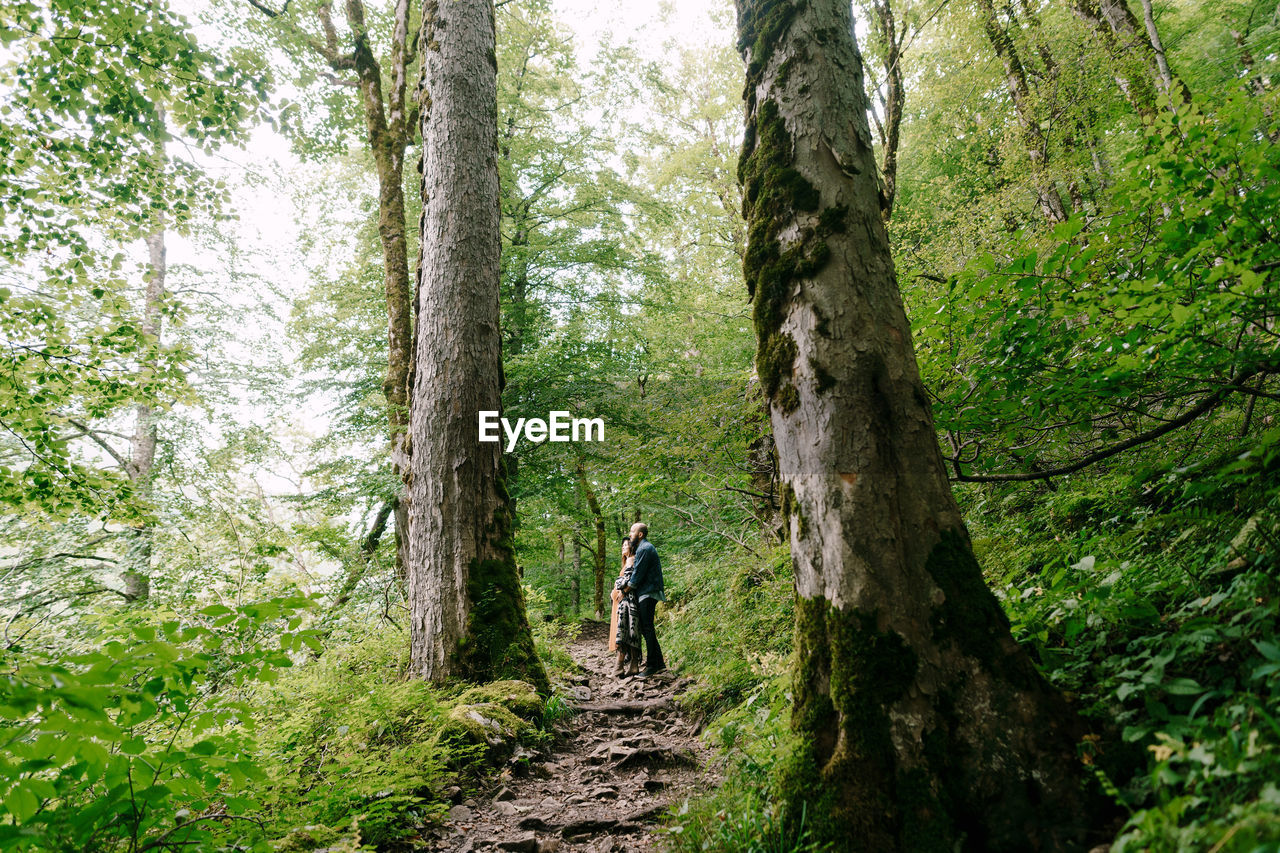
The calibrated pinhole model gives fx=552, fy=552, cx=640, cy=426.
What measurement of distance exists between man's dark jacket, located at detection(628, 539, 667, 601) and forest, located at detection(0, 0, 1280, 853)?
2.5 inches

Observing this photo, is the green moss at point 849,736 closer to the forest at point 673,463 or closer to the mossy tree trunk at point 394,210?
the forest at point 673,463

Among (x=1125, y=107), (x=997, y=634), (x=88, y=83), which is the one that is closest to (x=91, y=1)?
(x=88, y=83)

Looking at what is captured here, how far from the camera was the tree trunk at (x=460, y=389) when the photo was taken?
500 cm

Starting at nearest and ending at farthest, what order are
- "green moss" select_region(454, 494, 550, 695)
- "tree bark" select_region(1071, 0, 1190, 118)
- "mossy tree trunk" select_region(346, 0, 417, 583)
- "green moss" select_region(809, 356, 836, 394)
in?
1. "green moss" select_region(809, 356, 836, 394)
2. "green moss" select_region(454, 494, 550, 695)
3. "tree bark" select_region(1071, 0, 1190, 118)
4. "mossy tree trunk" select_region(346, 0, 417, 583)

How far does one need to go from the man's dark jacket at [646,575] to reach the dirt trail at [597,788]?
1.52 metres

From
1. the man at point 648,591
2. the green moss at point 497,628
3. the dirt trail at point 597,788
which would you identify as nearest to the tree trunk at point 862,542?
the dirt trail at point 597,788

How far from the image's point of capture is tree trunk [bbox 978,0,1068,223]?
340 inches

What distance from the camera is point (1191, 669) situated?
1.86 m

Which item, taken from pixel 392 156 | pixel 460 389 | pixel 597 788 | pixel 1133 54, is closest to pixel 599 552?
pixel 392 156

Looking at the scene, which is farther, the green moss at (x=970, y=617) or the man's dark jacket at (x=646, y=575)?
the man's dark jacket at (x=646, y=575)

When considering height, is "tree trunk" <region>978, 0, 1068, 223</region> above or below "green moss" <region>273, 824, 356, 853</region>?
above

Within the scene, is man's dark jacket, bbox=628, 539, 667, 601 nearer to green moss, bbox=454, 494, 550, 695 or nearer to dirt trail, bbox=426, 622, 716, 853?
dirt trail, bbox=426, 622, 716, 853

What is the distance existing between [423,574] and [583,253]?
930 cm

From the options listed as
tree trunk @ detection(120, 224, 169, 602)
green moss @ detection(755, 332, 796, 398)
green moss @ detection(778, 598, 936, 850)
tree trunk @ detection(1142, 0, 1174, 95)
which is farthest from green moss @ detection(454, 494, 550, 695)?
tree trunk @ detection(1142, 0, 1174, 95)
